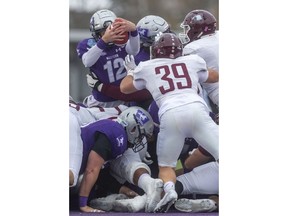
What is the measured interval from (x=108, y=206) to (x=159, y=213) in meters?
0.30

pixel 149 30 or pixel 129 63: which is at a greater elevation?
pixel 149 30

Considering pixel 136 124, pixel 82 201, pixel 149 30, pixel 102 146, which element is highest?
pixel 149 30

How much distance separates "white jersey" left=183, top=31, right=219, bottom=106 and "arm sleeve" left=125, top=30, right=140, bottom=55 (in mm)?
257

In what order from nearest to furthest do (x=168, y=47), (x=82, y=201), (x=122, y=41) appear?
(x=82, y=201)
(x=168, y=47)
(x=122, y=41)

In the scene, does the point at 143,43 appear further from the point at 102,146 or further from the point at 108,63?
the point at 102,146

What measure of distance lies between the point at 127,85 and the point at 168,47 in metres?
0.29

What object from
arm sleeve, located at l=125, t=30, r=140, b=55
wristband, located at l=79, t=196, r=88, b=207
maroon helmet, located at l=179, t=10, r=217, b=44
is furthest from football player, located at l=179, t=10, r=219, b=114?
wristband, located at l=79, t=196, r=88, b=207

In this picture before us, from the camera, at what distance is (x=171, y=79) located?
3502mm

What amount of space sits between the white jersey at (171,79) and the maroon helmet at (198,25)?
0.31m

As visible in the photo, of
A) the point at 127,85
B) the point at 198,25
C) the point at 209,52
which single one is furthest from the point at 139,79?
the point at 198,25

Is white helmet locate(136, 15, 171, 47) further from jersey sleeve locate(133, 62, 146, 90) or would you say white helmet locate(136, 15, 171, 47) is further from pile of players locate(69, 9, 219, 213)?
jersey sleeve locate(133, 62, 146, 90)

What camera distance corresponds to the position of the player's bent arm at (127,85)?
3.57 metres

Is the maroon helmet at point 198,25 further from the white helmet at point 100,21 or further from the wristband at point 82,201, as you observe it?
the wristband at point 82,201

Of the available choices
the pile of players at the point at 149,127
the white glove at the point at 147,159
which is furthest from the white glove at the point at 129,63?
the white glove at the point at 147,159
